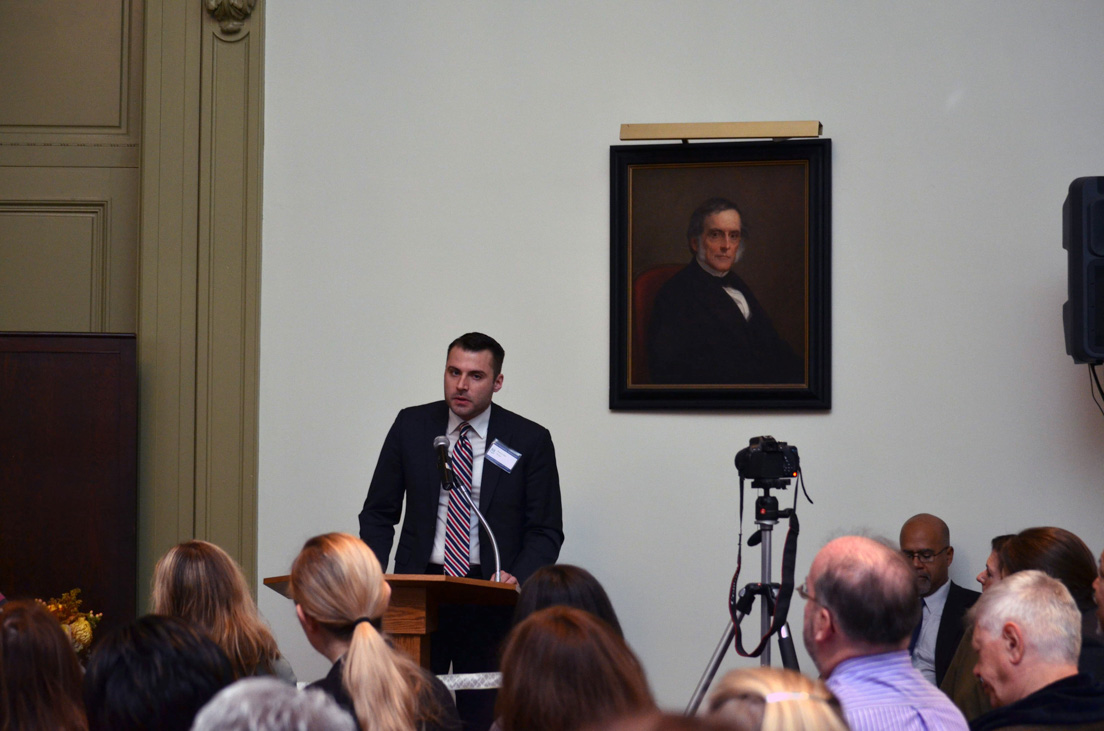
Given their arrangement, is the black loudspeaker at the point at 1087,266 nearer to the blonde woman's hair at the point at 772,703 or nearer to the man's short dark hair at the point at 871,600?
the man's short dark hair at the point at 871,600

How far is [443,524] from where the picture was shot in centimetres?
421

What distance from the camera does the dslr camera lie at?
3688 mm

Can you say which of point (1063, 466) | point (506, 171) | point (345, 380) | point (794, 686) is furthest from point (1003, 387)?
point (794, 686)

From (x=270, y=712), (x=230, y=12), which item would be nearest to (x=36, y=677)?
(x=270, y=712)

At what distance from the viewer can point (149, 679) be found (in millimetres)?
1720

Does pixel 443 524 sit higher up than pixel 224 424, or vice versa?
pixel 224 424

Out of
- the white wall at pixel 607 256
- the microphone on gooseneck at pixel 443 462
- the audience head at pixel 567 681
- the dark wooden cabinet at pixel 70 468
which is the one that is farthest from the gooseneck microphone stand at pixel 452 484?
the audience head at pixel 567 681

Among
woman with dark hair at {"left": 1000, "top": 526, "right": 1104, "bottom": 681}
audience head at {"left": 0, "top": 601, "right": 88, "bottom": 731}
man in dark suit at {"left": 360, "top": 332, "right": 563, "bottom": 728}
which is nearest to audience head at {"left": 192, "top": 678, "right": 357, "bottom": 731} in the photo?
audience head at {"left": 0, "top": 601, "right": 88, "bottom": 731}

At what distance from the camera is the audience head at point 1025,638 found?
227 centimetres

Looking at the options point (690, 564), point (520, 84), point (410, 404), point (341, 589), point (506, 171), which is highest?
point (520, 84)

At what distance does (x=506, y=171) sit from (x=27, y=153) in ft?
7.33

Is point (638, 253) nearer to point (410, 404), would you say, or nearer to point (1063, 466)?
point (410, 404)

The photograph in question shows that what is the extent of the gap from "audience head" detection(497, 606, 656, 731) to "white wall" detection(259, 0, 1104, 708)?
10.3ft

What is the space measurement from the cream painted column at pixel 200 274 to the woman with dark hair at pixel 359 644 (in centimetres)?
282
